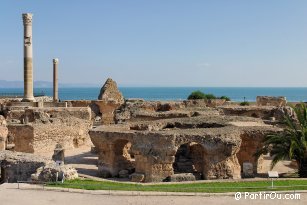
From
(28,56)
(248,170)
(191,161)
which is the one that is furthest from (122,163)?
(28,56)

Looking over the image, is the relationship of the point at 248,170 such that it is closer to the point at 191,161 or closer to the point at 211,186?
the point at 191,161

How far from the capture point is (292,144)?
64.6ft

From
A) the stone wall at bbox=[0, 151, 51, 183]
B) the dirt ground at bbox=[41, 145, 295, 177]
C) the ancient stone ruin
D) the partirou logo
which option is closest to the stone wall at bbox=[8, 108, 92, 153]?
the dirt ground at bbox=[41, 145, 295, 177]

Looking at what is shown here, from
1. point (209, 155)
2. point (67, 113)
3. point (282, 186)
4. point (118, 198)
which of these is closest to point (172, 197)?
point (118, 198)

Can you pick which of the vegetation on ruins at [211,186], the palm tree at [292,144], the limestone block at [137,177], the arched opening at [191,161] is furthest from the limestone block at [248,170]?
the limestone block at [137,177]

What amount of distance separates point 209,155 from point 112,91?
34.7 metres

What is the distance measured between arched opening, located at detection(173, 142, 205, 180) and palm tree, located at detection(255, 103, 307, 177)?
114 inches

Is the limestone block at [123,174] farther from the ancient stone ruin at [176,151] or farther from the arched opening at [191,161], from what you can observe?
the arched opening at [191,161]

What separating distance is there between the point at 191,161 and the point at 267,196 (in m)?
9.28

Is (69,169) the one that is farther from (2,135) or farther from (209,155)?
(2,135)

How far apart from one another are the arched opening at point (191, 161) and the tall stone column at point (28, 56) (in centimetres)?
2368

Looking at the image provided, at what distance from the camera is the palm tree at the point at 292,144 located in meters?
20.1

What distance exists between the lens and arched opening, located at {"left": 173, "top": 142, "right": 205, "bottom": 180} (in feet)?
74.2

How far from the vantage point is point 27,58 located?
43781mm
